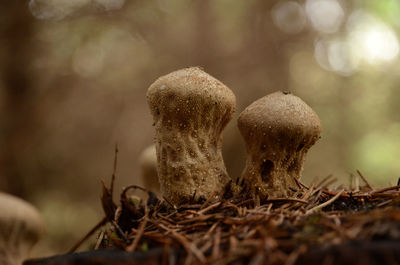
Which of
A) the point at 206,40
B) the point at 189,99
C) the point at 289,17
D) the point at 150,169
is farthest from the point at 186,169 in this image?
the point at 289,17

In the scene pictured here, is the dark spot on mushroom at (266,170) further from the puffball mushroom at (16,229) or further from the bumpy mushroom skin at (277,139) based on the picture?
the puffball mushroom at (16,229)

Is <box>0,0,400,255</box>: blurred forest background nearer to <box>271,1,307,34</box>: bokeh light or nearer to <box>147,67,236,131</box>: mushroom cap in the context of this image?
<box>271,1,307,34</box>: bokeh light

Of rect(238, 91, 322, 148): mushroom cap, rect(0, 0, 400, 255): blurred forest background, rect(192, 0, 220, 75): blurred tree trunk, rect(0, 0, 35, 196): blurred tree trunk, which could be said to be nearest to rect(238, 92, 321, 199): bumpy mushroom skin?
rect(238, 91, 322, 148): mushroom cap

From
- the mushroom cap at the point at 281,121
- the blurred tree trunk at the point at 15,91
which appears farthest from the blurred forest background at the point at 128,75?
the mushroom cap at the point at 281,121

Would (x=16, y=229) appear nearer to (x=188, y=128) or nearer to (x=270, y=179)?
(x=188, y=128)

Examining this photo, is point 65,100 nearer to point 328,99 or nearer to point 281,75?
point 281,75

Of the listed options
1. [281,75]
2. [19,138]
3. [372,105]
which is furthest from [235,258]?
[372,105]

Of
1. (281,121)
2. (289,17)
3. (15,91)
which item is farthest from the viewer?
(289,17)
